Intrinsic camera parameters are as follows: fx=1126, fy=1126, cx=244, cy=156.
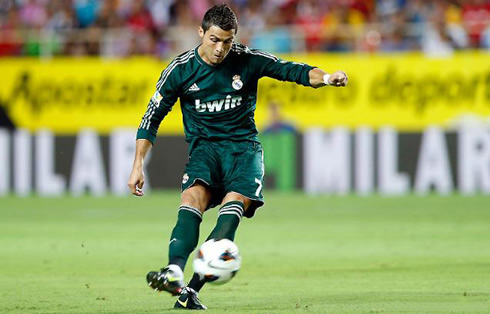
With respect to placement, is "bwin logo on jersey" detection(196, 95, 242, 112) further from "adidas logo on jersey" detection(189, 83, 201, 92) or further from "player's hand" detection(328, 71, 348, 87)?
"player's hand" detection(328, 71, 348, 87)

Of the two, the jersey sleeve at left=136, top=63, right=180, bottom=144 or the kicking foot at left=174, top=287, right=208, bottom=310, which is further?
the jersey sleeve at left=136, top=63, right=180, bottom=144

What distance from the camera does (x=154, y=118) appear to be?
748cm

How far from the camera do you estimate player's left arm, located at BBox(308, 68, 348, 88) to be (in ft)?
22.9

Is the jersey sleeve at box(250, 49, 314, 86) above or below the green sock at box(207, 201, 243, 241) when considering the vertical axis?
above

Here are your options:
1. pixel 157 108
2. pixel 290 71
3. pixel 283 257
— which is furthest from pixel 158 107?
pixel 283 257

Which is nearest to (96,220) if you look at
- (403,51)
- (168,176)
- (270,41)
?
(168,176)

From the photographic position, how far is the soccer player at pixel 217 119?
23.6 ft

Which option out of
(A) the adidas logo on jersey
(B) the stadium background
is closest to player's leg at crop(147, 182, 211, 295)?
(A) the adidas logo on jersey

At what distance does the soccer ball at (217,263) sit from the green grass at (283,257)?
0.60 m

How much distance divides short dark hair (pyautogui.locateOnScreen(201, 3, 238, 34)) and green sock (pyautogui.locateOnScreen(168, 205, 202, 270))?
1166mm

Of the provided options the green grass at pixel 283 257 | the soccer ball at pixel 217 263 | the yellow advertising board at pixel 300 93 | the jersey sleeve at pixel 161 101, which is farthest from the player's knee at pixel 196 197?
the yellow advertising board at pixel 300 93

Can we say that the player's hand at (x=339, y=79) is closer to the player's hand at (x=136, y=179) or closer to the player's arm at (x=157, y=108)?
the player's arm at (x=157, y=108)

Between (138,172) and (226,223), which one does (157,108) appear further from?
(226,223)

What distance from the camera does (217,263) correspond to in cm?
662
